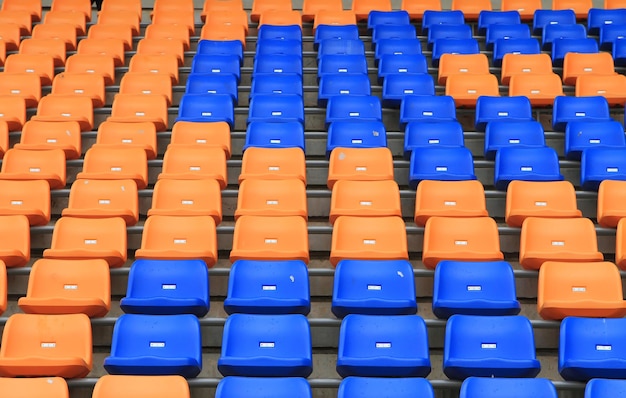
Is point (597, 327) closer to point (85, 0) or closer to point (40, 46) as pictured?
point (40, 46)

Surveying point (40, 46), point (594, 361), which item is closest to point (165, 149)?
point (40, 46)

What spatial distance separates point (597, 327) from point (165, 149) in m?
2.84

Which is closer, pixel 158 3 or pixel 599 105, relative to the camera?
pixel 599 105

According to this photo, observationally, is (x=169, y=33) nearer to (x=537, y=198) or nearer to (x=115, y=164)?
(x=115, y=164)

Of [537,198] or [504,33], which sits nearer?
[537,198]

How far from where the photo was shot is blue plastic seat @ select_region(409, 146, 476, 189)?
4926mm

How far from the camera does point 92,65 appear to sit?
602 cm

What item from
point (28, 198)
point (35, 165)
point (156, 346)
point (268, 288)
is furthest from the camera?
point (35, 165)

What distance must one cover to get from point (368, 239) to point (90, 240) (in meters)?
1.36

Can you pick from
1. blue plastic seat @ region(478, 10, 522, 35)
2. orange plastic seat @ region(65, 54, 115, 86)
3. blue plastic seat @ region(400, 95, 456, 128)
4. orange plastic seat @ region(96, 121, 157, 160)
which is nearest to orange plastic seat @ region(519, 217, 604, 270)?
blue plastic seat @ region(400, 95, 456, 128)

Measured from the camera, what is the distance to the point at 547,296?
409cm

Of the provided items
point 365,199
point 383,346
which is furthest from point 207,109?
point 383,346

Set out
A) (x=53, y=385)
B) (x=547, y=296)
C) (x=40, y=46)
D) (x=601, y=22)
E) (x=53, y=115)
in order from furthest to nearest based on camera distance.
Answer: (x=601, y=22), (x=40, y=46), (x=53, y=115), (x=547, y=296), (x=53, y=385)

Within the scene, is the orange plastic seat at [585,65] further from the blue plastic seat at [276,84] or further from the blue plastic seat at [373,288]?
the blue plastic seat at [373,288]
